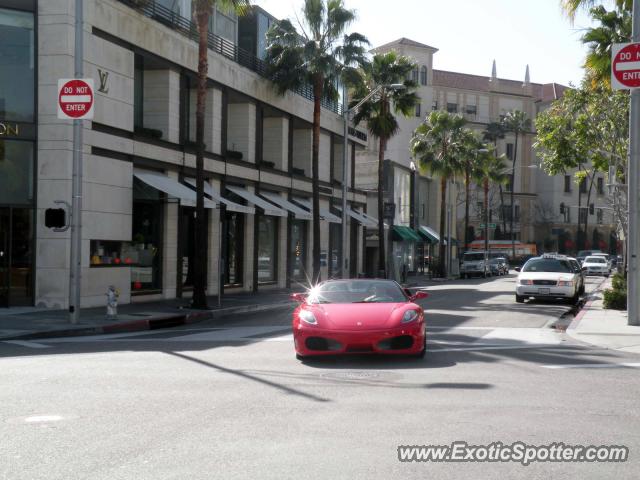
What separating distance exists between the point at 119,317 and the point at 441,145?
37714mm

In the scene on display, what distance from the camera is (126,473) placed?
19.1 feet

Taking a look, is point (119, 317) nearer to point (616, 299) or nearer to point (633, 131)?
point (633, 131)

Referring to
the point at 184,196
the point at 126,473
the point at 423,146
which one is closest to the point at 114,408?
the point at 126,473

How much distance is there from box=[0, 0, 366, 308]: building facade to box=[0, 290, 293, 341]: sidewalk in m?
1.25

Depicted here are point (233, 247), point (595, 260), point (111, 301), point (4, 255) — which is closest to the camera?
point (111, 301)

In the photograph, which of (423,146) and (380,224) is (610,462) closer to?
(380,224)

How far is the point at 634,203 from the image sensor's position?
17844mm

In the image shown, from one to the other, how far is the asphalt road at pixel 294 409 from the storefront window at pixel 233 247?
19.2 m

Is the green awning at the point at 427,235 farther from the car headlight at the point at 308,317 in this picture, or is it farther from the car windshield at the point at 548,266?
the car headlight at the point at 308,317

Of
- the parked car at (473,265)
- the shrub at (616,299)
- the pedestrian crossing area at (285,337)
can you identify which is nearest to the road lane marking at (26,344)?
the pedestrian crossing area at (285,337)

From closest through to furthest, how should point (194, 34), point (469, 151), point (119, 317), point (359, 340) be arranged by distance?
point (359, 340)
point (119, 317)
point (194, 34)
point (469, 151)

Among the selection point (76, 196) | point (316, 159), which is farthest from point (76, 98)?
point (316, 159)

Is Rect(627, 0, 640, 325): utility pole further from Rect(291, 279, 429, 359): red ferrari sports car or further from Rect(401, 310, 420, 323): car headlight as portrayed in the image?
Rect(401, 310, 420, 323): car headlight

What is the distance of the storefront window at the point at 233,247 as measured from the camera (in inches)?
1329
